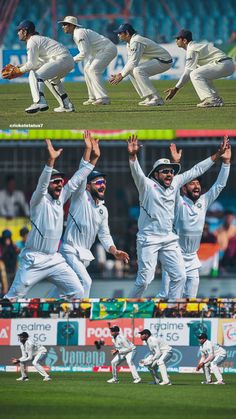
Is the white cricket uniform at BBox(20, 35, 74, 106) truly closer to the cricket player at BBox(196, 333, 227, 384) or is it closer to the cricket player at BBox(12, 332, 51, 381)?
the cricket player at BBox(12, 332, 51, 381)

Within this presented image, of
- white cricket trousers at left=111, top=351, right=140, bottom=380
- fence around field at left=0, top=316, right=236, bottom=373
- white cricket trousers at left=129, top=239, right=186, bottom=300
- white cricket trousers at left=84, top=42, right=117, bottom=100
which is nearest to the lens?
white cricket trousers at left=111, top=351, right=140, bottom=380

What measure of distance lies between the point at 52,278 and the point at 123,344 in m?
2.03

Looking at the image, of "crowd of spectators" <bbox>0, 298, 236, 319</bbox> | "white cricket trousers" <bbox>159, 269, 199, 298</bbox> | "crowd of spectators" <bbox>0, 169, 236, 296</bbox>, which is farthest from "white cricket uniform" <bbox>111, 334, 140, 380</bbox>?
"crowd of spectators" <bbox>0, 169, 236, 296</bbox>

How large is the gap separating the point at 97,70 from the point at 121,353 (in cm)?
433

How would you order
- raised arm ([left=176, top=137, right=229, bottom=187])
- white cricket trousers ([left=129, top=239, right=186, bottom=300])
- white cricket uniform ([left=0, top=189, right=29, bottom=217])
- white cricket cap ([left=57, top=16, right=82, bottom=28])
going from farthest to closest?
white cricket uniform ([left=0, top=189, right=29, bottom=217]) < white cricket cap ([left=57, top=16, right=82, bottom=28]) < raised arm ([left=176, top=137, right=229, bottom=187]) < white cricket trousers ([left=129, top=239, right=186, bottom=300])

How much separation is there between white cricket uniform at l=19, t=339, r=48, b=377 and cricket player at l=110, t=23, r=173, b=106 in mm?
3986

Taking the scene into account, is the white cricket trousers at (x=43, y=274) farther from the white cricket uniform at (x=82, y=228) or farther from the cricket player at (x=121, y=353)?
the cricket player at (x=121, y=353)

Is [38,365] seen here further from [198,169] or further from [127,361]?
[198,169]

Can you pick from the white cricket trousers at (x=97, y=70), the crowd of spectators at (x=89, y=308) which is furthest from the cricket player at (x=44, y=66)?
the crowd of spectators at (x=89, y=308)

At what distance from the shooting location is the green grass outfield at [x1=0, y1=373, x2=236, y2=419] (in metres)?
13.9

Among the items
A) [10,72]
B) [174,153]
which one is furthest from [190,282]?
[10,72]

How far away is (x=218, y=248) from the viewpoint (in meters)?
22.3

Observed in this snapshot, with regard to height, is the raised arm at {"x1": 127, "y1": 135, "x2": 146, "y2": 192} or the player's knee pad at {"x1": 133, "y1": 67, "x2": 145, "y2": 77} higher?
the player's knee pad at {"x1": 133, "y1": 67, "x2": 145, "y2": 77}

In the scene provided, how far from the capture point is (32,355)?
16.5 meters
